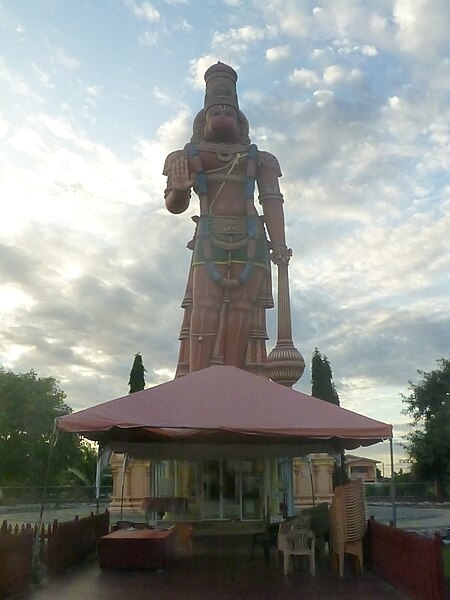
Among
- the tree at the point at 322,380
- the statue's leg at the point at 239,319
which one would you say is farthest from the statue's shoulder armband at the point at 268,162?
the tree at the point at 322,380

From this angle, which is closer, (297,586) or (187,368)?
(297,586)

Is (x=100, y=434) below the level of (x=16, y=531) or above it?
above

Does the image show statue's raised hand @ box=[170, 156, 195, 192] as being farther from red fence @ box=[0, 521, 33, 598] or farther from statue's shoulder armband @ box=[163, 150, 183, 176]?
red fence @ box=[0, 521, 33, 598]

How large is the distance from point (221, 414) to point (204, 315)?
8089mm

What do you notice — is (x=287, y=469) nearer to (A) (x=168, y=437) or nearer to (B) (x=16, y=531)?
(A) (x=168, y=437)

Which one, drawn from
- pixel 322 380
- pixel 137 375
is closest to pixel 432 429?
pixel 322 380

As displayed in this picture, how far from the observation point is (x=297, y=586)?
7629mm

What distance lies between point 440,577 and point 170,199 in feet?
39.5

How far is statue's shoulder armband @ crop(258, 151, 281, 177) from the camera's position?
16.7m

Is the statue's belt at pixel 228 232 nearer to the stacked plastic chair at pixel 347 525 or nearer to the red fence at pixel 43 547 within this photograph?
the red fence at pixel 43 547

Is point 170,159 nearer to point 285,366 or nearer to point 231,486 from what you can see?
point 285,366

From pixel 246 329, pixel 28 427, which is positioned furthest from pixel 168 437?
pixel 28 427

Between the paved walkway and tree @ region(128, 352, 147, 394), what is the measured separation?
22234 millimetres

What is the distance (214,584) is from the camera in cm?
779
